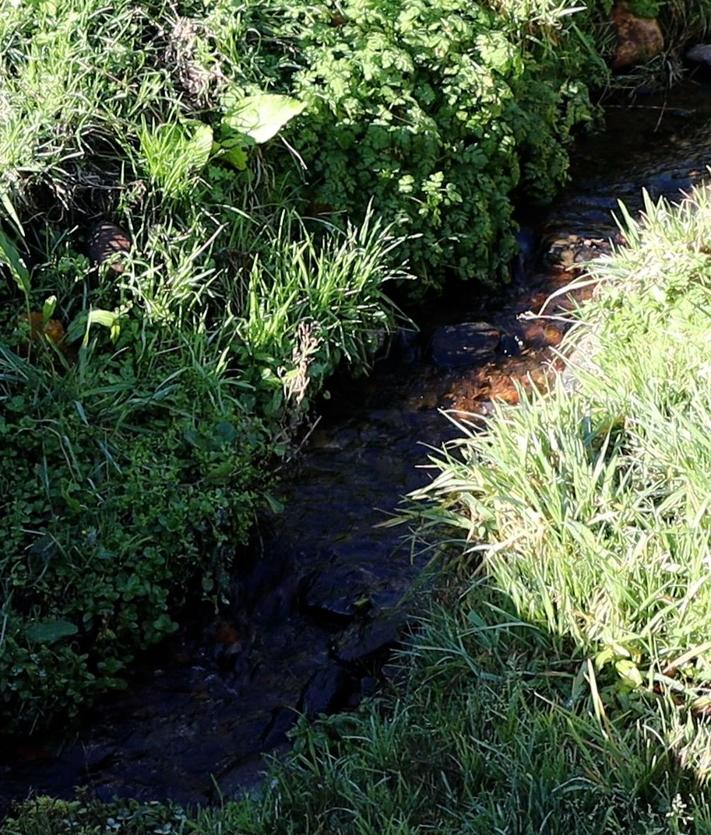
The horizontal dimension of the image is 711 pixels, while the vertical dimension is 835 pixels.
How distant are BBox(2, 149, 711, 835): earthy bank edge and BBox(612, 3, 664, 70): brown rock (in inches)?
188

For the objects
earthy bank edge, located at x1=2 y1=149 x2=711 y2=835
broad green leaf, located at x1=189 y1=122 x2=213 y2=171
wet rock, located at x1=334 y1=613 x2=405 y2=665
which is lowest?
wet rock, located at x1=334 y1=613 x2=405 y2=665

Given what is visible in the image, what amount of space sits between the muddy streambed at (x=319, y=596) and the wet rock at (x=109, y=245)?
1235 millimetres

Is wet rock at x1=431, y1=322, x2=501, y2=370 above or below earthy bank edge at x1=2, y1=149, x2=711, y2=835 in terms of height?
below

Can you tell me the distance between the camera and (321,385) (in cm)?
548

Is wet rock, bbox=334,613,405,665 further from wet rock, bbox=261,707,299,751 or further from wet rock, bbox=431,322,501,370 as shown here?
wet rock, bbox=431,322,501,370

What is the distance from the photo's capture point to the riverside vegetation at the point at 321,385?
3.34m

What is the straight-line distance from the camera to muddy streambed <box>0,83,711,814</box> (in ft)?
13.3

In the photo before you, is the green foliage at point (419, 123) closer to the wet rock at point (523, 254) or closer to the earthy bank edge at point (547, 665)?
the wet rock at point (523, 254)

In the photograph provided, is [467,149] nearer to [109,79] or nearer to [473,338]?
[473,338]

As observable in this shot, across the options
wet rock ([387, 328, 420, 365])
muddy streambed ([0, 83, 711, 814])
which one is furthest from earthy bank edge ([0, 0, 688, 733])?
wet rock ([387, 328, 420, 365])

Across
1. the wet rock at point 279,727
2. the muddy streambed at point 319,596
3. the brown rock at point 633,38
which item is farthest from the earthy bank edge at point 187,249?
the brown rock at point 633,38

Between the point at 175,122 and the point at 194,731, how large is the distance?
289cm

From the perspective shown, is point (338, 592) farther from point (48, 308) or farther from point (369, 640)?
point (48, 308)

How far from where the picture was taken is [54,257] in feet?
16.7
